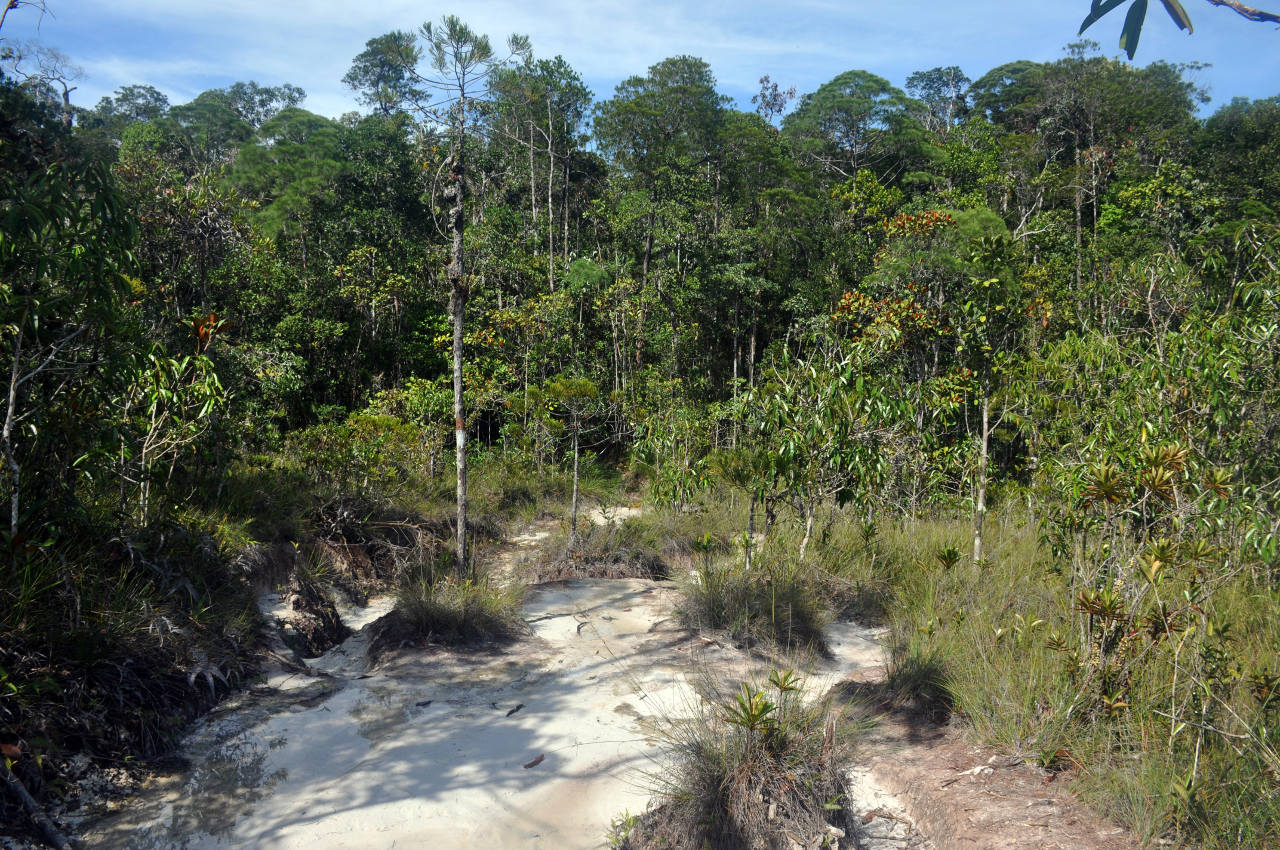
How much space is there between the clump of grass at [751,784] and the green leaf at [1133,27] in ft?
9.84

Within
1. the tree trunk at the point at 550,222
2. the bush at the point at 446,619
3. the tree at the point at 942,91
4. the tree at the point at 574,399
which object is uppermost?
the tree at the point at 942,91

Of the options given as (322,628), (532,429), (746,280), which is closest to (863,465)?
(322,628)

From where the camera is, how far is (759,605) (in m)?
5.70

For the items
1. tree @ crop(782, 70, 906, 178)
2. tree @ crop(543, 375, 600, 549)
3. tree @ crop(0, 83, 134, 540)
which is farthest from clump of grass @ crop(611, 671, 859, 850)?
tree @ crop(782, 70, 906, 178)

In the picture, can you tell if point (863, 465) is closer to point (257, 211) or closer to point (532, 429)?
point (532, 429)

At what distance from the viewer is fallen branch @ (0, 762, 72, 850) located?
9.80ft

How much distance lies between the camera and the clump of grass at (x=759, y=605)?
5488 mm

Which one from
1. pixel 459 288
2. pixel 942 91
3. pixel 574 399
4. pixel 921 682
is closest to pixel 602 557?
pixel 574 399

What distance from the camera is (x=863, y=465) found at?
19.9ft

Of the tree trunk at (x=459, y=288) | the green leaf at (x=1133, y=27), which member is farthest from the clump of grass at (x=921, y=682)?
the green leaf at (x=1133, y=27)

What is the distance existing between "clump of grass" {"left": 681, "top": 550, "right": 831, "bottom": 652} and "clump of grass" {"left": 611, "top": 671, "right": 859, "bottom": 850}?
148 cm

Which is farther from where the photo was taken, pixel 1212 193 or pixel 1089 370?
pixel 1212 193

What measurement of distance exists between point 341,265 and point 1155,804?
17383 millimetres

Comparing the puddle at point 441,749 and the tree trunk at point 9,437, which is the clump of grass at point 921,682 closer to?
the puddle at point 441,749
